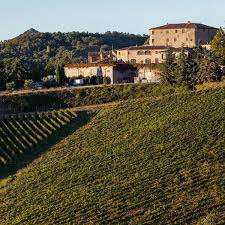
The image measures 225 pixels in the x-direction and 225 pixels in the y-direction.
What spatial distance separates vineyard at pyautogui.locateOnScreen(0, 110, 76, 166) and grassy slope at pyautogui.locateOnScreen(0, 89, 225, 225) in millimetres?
2563

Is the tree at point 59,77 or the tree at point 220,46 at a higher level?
the tree at point 220,46

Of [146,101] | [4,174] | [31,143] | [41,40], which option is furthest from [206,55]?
[41,40]

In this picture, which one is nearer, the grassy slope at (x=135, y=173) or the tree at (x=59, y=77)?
the grassy slope at (x=135, y=173)

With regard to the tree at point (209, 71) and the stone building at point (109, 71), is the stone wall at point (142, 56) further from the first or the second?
the tree at point (209, 71)

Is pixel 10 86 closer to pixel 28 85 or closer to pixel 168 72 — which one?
pixel 28 85

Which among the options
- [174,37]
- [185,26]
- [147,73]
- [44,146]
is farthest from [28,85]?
[185,26]

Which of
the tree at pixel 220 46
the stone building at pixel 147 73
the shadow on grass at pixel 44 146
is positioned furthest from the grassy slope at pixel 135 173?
the stone building at pixel 147 73

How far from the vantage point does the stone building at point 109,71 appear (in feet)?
208

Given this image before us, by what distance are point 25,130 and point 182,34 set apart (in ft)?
123

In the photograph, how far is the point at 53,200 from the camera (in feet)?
103

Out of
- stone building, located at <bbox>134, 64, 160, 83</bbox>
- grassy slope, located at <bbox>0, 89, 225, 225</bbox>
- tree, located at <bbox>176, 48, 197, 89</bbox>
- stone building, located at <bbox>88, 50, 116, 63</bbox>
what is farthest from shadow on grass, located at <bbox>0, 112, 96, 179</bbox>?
stone building, located at <bbox>88, 50, 116, 63</bbox>

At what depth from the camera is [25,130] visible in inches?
1796

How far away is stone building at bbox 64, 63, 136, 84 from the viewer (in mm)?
63250

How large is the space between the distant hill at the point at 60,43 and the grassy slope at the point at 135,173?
76147 mm
